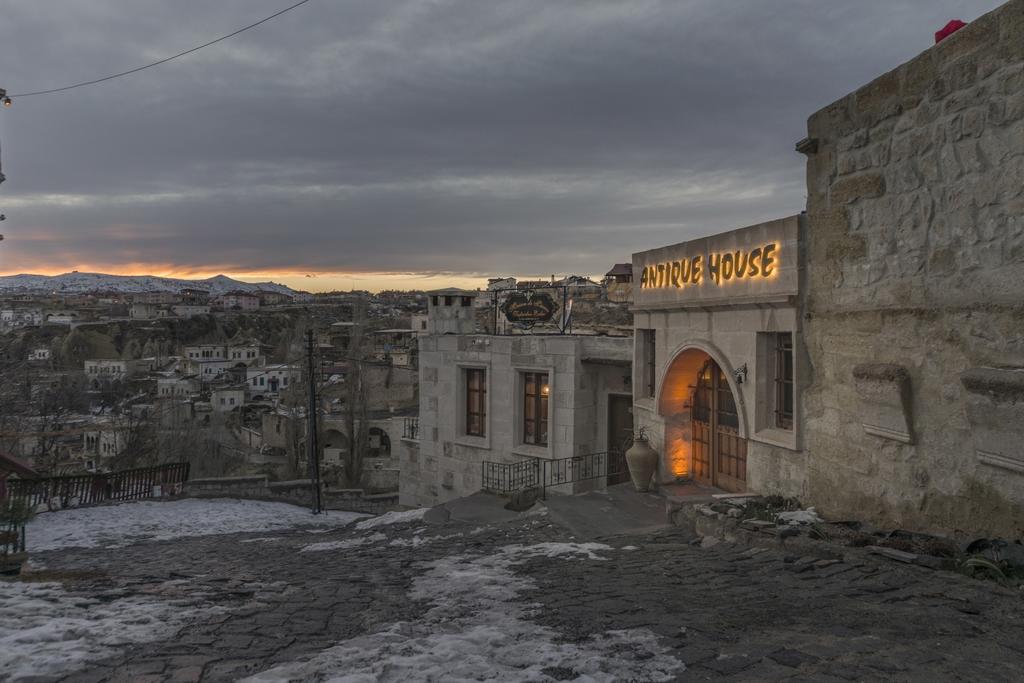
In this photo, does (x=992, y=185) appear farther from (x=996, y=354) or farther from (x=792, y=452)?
(x=792, y=452)

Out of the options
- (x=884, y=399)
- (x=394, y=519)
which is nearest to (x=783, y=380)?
(x=884, y=399)

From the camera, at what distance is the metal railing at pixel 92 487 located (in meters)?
16.4

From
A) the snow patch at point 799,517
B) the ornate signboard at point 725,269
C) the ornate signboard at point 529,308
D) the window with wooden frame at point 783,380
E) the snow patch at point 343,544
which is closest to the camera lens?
the snow patch at point 799,517

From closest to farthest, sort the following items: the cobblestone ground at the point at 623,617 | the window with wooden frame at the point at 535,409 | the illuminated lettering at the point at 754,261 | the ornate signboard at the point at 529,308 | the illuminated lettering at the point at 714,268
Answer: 1. the cobblestone ground at the point at 623,617
2. the illuminated lettering at the point at 714,268
3. the illuminated lettering at the point at 754,261
4. the window with wooden frame at the point at 535,409
5. the ornate signboard at the point at 529,308

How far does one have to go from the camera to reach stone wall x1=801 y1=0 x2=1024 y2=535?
5.58 m

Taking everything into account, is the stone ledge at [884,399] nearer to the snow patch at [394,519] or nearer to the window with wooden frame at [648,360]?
the window with wooden frame at [648,360]

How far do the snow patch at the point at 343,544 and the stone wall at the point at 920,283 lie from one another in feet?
23.7

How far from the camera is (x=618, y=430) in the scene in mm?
16109

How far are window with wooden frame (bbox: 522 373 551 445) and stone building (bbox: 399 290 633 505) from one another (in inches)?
1.0

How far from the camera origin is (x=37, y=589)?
6.88 m

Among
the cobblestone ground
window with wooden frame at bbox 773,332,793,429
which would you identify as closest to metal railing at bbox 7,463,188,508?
the cobblestone ground

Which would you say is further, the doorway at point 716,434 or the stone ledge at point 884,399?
the doorway at point 716,434


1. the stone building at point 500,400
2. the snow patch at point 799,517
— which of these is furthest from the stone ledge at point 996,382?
the stone building at point 500,400

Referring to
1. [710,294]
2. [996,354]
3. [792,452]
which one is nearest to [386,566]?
[792,452]
